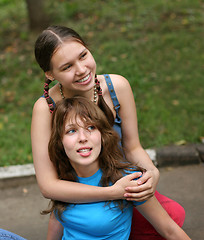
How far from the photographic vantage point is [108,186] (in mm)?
2266

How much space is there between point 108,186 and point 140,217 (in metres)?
0.44

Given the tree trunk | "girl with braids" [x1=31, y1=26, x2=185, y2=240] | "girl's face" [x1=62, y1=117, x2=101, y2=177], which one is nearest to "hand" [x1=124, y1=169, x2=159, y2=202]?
"girl with braids" [x1=31, y1=26, x2=185, y2=240]

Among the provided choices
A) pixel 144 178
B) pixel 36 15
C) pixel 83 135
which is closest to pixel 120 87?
pixel 83 135

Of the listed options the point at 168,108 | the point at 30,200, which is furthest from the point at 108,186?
the point at 168,108

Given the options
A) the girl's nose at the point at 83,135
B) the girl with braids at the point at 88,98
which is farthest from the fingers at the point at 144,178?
the girl's nose at the point at 83,135

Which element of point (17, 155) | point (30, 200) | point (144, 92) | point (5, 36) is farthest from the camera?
point (5, 36)

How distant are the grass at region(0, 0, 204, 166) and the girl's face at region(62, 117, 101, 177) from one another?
193 centimetres

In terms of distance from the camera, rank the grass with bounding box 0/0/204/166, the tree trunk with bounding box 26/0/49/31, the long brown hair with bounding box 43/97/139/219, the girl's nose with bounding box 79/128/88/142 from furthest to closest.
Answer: the tree trunk with bounding box 26/0/49/31 → the grass with bounding box 0/0/204/166 → the long brown hair with bounding box 43/97/139/219 → the girl's nose with bounding box 79/128/88/142

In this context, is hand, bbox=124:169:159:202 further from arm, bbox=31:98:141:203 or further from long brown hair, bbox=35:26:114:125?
long brown hair, bbox=35:26:114:125

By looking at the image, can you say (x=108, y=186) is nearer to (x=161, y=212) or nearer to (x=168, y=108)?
(x=161, y=212)

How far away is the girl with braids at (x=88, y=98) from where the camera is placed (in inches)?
86.7

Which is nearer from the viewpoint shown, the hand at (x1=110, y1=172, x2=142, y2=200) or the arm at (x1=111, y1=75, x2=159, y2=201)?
the hand at (x1=110, y1=172, x2=142, y2=200)

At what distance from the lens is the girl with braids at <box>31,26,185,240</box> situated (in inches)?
86.7

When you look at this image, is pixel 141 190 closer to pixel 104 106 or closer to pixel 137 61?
pixel 104 106
